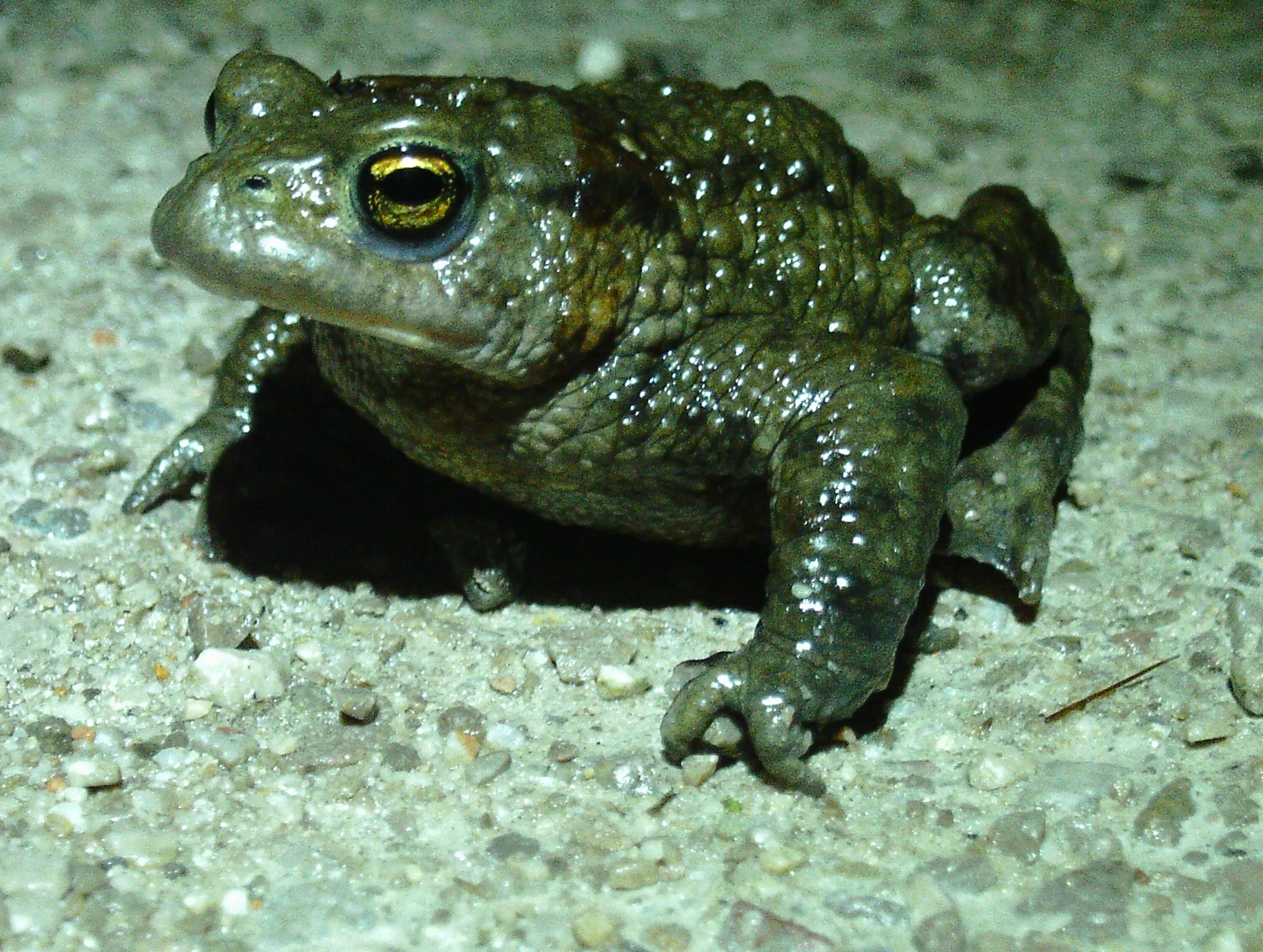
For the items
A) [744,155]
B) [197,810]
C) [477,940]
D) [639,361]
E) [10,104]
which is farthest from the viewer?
[10,104]

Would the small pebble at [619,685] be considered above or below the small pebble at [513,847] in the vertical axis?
above

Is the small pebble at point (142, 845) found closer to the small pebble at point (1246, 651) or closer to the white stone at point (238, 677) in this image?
the white stone at point (238, 677)

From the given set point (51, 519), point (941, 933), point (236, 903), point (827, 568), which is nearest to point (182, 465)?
point (51, 519)

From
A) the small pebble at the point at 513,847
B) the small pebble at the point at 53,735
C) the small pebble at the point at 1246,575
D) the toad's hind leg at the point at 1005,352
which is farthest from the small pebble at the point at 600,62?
the small pebble at the point at 513,847

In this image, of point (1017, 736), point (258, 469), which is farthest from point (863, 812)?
point (258, 469)

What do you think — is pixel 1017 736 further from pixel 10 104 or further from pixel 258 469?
pixel 10 104

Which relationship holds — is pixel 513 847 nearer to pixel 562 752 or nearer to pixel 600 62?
Answer: pixel 562 752
